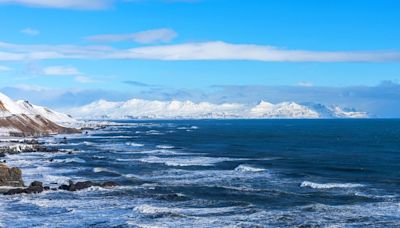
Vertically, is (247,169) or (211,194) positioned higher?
(247,169)

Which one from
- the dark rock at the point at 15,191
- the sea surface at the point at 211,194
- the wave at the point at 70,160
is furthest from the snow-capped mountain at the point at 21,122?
the dark rock at the point at 15,191

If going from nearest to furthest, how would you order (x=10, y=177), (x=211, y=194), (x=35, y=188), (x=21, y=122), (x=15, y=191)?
(x=15, y=191) < (x=211, y=194) < (x=35, y=188) < (x=10, y=177) < (x=21, y=122)

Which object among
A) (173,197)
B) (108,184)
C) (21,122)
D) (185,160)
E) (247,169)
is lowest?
(173,197)

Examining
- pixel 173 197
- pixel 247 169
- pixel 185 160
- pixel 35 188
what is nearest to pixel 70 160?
pixel 185 160

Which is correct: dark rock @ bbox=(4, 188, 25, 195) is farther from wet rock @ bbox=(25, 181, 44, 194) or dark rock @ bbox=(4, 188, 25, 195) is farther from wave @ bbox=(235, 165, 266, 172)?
wave @ bbox=(235, 165, 266, 172)

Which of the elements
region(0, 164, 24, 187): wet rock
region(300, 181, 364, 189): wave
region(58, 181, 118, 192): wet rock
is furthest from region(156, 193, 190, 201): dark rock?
region(0, 164, 24, 187): wet rock

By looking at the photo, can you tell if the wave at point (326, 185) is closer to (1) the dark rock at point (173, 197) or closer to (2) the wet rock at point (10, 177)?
(1) the dark rock at point (173, 197)

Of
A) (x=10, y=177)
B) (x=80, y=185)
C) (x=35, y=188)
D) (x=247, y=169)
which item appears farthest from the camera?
(x=247, y=169)

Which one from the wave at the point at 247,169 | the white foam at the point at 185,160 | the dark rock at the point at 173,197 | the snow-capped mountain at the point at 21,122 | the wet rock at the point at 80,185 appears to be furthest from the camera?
the snow-capped mountain at the point at 21,122

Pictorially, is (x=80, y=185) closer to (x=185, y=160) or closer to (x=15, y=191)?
(x=15, y=191)

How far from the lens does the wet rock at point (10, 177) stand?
48.7 m

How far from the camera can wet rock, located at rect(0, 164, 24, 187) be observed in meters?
48.7

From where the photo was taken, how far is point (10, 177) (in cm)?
4950

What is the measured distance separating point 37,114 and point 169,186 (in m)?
112
